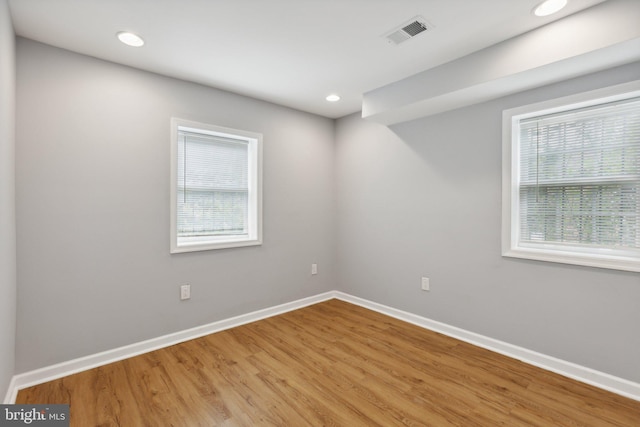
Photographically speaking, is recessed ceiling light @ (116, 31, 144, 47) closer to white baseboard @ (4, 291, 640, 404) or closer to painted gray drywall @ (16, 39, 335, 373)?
painted gray drywall @ (16, 39, 335, 373)

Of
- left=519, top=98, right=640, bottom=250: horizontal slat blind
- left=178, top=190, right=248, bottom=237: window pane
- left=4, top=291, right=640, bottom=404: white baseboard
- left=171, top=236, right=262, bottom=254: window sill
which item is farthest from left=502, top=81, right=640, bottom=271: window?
left=178, top=190, right=248, bottom=237: window pane

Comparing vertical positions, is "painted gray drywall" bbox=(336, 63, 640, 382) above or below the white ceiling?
below

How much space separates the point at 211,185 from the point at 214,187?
0.04 metres

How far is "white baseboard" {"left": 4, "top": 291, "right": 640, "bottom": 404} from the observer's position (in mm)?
2121

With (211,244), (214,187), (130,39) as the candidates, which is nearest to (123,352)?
(211,244)

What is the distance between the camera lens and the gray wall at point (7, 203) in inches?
67.2

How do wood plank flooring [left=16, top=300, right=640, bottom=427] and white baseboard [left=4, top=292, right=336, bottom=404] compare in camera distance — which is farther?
white baseboard [left=4, top=292, right=336, bottom=404]

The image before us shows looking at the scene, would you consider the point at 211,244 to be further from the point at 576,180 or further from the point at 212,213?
the point at 576,180

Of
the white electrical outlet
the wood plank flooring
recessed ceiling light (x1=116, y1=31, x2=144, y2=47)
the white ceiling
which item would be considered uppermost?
the white ceiling

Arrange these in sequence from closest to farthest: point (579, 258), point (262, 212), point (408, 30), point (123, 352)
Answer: point (408, 30)
point (579, 258)
point (123, 352)
point (262, 212)

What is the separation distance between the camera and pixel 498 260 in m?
2.71

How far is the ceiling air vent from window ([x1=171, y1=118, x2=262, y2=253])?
1792 mm

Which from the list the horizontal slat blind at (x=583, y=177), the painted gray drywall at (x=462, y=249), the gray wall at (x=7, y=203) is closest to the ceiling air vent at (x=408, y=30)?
the painted gray drywall at (x=462, y=249)

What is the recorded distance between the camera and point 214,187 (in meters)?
3.21
